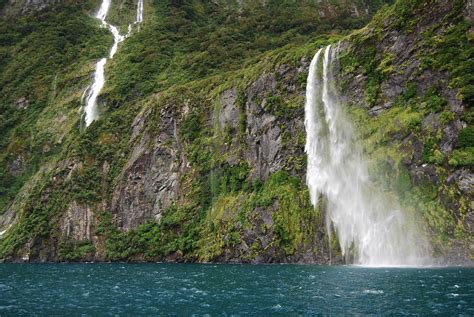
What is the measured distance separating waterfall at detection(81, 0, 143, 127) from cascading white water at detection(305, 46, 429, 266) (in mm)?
39432

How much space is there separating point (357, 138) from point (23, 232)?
1609 inches

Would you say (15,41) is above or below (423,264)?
above

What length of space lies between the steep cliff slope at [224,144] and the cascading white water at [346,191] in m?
1.31

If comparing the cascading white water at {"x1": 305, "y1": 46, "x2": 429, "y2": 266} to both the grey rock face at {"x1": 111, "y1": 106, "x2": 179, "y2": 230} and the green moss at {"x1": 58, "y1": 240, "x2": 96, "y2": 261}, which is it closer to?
the grey rock face at {"x1": 111, "y1": 106, "x2": 179, "y2": 230}

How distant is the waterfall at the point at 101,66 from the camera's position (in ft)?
248

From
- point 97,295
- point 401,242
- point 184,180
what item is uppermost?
point 184,180

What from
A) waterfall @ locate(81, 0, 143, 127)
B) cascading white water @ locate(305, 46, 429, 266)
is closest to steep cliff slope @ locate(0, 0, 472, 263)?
cascading white water @ locate(305, 46, 429, 266)

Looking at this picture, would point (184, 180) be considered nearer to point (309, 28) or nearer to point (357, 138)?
point (357, 138)

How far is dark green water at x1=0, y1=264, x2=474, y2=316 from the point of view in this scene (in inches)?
711

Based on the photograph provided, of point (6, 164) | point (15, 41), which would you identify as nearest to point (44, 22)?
point (15, 41)

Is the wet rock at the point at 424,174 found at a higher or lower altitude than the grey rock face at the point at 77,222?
higher

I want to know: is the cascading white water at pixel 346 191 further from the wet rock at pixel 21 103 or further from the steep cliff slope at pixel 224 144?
the wet rock at pixel 21 103

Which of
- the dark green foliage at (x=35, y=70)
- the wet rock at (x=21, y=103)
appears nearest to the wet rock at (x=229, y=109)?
the dark green foliage at (x=35, y=70)

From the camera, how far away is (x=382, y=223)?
127 feet
